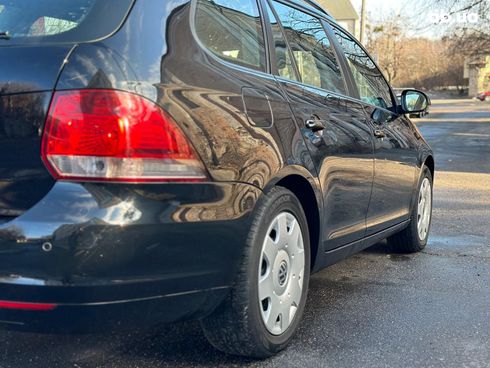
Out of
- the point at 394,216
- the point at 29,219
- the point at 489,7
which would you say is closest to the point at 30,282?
the point at 29,219

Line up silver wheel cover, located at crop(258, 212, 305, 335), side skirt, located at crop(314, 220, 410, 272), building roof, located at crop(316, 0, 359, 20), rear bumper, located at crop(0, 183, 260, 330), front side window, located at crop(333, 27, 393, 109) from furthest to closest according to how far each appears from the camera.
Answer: building roof, located at crop(316, 0, 359, 20)
front side window, located at crop(333, 27, 393, 109)
side skirt, located at crop(314, 220, 410, 272)
silver wheel cover, located at crop(258, 212, 305, 335)
rear bumper, located at crop(0, 183, 260, 330)

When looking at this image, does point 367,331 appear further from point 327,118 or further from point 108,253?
point 108,253

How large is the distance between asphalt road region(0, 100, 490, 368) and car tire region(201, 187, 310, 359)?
155mm

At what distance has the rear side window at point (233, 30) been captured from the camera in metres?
2.60

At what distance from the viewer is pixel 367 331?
3.23 metres

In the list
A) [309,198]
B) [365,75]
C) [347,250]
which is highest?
[365,75]

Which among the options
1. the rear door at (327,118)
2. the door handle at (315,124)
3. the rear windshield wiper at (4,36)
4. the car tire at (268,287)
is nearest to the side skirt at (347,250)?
the rear door at (327,118)

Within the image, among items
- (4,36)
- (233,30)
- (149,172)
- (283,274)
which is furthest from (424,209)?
(4,36)

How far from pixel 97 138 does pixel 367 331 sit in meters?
1.94

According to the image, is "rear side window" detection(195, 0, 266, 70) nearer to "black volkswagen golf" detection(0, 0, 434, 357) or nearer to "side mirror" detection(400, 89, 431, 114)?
"black volkswagen golf" detection(0, 0, 434, 357)

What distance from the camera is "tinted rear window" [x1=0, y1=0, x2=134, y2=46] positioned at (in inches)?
86.6

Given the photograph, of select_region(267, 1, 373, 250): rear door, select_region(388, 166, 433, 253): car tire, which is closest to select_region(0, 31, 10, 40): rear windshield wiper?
select_region(267, 1, 373, 250): rear door

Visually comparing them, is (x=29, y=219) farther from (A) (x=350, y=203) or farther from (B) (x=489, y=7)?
(B) (x=489, y=7)

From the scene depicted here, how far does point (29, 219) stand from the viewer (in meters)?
2.07
